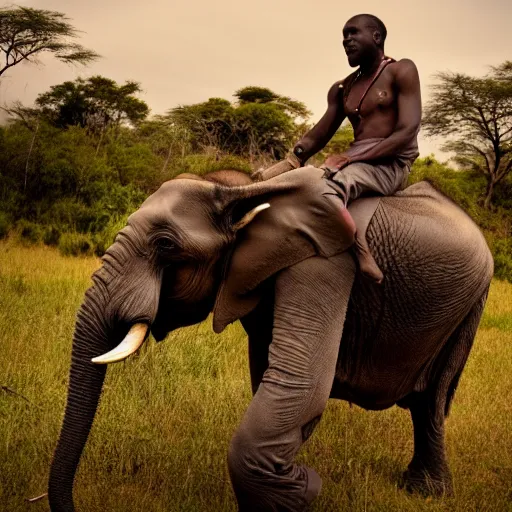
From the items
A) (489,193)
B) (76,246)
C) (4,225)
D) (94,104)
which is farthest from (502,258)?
(94,104)

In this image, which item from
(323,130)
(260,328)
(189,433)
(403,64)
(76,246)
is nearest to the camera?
(403,64)

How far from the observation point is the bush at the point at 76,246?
1325cm

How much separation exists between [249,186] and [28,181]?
49.2 feet

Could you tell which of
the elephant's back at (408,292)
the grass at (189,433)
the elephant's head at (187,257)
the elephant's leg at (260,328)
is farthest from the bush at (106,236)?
the elephant's head at (187,257)

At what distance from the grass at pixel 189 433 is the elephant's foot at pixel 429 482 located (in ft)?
0.24

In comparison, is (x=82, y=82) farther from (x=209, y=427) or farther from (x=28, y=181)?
(x=209, y=427)

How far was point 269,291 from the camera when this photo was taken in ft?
10.4

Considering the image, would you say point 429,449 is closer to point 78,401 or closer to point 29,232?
point 78,401

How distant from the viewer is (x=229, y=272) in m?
3.10

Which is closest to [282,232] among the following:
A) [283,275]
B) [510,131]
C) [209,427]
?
[283,275]

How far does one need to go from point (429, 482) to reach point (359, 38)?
7.08 feet

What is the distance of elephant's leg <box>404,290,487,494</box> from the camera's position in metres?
3.82

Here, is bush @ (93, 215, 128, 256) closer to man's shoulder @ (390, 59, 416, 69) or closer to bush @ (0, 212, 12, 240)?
bush @ (0, 212, 12, 240)

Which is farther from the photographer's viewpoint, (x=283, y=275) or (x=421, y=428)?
(x=421, y=428)
